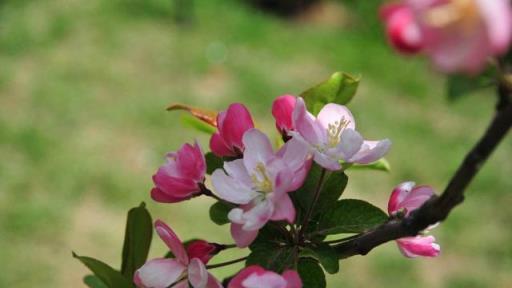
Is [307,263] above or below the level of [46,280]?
above

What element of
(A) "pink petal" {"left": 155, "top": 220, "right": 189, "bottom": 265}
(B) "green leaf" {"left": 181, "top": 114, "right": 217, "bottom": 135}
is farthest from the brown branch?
(B) "green leaf" {"left": 181, "top": 114, "right": 217, "bottom": 135}

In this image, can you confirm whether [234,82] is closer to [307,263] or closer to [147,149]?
[147,149]

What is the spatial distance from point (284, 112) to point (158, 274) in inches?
5.6

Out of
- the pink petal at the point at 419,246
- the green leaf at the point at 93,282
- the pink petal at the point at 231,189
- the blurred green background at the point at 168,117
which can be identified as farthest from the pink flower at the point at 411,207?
the blurred green background at the point at 168,117

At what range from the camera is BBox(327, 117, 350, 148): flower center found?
1.98 ft

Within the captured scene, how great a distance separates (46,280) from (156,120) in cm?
102

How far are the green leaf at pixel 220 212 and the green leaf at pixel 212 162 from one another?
0.04 metres

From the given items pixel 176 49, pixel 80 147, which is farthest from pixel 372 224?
pixel 176 49

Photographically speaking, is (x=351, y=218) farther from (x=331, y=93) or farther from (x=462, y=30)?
(x=462, y=30)

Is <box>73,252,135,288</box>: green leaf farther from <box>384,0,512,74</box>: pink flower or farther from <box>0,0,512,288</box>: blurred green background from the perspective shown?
<box>0,0,512,288</box>: blurred green background

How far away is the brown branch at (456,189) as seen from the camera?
1.29 feet

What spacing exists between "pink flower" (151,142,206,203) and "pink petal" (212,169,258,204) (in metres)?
0.04

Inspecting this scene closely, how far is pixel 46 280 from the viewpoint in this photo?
2793mm

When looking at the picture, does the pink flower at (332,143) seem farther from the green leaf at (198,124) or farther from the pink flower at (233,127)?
the green leaf at (198,124)
